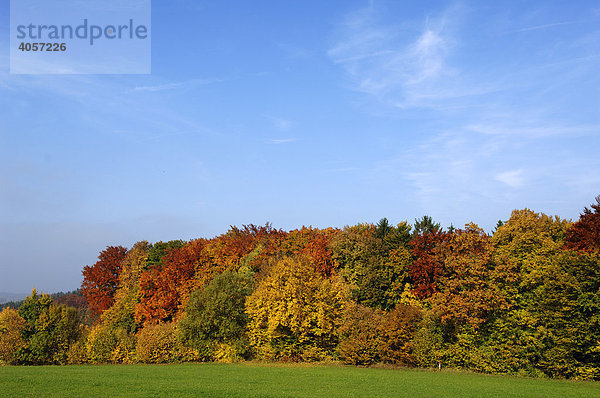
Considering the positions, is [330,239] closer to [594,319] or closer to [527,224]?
[527,224]

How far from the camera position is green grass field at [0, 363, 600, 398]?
26875 mm

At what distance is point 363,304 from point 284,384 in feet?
55.5

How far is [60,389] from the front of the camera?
2794 centimetres

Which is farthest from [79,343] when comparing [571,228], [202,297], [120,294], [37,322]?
[571,228]

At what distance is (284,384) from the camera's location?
3045 centimetres

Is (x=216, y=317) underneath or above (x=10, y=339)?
above

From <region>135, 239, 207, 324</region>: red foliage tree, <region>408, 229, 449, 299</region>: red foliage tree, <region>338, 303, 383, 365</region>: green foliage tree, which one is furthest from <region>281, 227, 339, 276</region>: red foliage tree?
<region>135, 239, 207, 324</region>: red foliage tree

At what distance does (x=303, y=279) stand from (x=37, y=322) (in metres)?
30.2

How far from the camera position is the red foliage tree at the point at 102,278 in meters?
66.5

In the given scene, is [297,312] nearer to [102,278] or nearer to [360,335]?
[360,335]

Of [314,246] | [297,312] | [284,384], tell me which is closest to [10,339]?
[297,312]

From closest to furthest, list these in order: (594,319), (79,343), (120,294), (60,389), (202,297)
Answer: (60,389)
(594,319)
(202,297)
(79,343)
(120,294)

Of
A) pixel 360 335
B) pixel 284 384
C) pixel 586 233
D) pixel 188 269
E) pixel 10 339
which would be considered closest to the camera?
pixel 284 384

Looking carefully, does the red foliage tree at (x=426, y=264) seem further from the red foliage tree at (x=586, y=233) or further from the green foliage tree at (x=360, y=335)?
the red foliage tree at (x=586, y=233)
